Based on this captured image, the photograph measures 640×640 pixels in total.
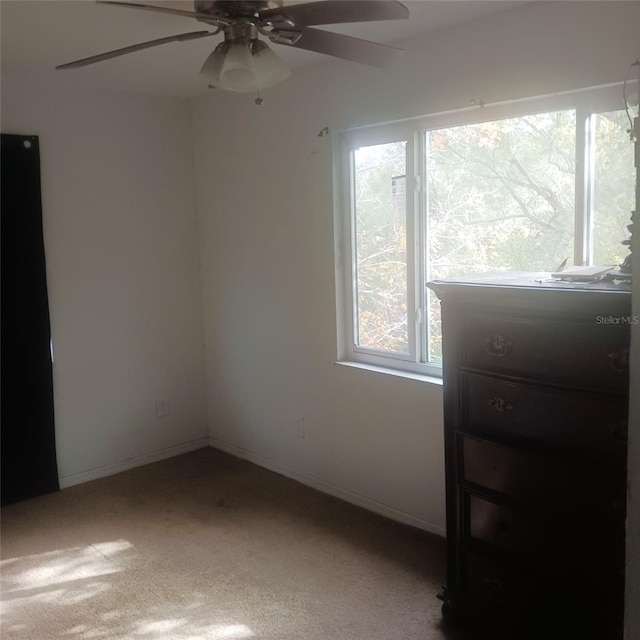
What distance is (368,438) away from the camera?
3336mm

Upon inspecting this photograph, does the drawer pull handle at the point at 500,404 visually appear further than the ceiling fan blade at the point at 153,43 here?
Yes

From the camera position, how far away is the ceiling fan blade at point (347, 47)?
207cm

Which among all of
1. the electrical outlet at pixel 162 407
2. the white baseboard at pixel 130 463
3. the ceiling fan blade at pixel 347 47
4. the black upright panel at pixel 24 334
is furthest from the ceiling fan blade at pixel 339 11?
the white baseboard at pixel 130 463

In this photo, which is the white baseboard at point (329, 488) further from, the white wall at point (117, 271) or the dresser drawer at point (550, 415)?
the dresser drawer at point (550, 415)

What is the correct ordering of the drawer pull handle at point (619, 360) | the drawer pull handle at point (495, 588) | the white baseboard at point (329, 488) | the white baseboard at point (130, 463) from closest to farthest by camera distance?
1. the drawer pull handle at point (619, 360)
2. the drawer pull handle at point (495, 588)
3. the white baseboard at point (329, 488)
4. the white baseboard at point (130, 463)

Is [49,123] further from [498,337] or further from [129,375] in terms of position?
[498,337]

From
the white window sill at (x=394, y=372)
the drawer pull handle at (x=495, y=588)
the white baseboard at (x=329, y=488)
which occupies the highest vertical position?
the white window sill at (x=394, y=372)

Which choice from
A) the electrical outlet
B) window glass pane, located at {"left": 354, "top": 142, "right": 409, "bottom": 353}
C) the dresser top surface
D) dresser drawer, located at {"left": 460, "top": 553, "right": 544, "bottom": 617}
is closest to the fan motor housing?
the dresser top surface

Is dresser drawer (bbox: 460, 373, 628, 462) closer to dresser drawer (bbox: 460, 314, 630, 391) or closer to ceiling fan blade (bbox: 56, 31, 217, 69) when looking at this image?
dresser drawer (bbox: 460, 314, 630, 391)

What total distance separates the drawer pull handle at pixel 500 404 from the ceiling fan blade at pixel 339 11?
122 centimetres

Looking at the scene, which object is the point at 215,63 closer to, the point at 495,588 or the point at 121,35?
the point at 121,35

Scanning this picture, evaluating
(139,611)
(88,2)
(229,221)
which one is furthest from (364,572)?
(88,2)

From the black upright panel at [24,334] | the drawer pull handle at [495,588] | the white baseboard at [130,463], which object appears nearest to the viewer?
the drawer pull handle at [495,588]

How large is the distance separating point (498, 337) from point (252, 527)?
1.74m
